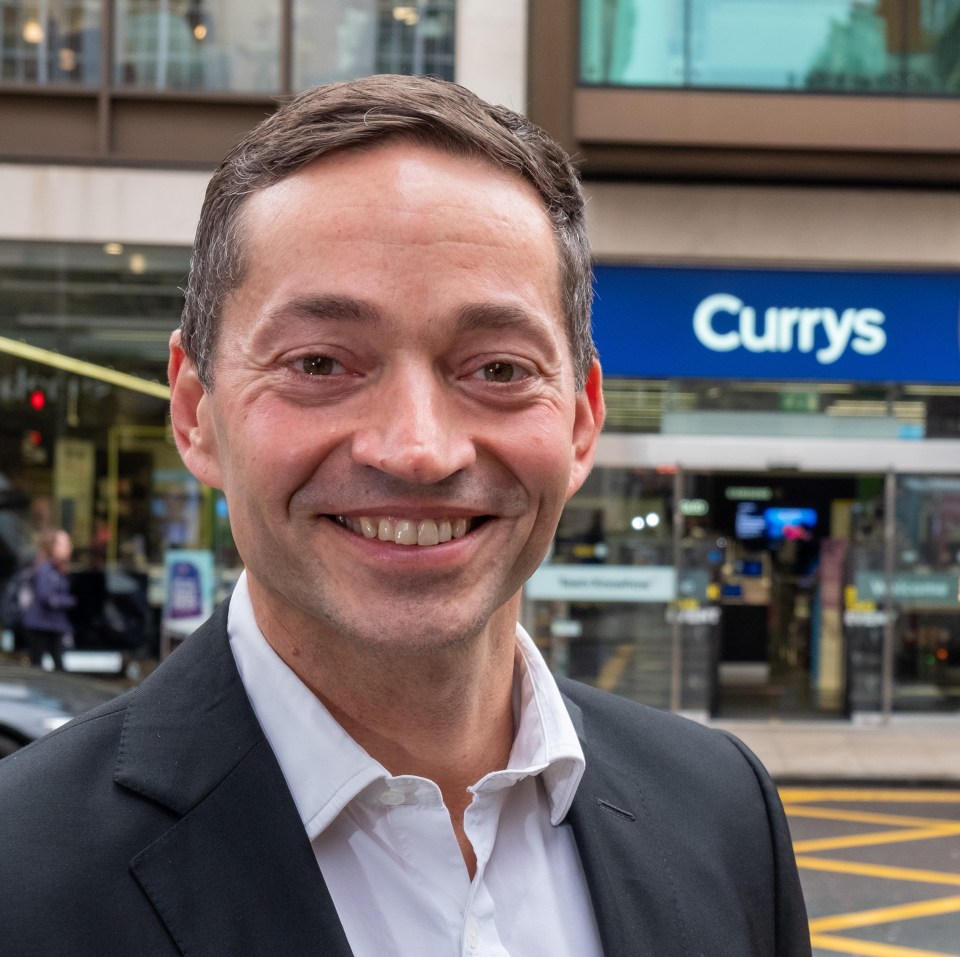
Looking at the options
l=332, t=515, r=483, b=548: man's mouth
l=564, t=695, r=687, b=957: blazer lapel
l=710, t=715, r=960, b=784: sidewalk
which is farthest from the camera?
l=710, t=715, r=960, b=784: sidewalk

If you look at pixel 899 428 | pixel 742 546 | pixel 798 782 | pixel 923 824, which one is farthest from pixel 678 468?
pixel 923 824

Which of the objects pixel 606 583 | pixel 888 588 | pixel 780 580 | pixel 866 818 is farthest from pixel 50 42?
pixel 866 818

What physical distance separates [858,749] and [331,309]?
11.5 metres

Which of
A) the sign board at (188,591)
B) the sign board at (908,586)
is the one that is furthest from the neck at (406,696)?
the sign board at (908,586)

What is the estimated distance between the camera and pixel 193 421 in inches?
67.6

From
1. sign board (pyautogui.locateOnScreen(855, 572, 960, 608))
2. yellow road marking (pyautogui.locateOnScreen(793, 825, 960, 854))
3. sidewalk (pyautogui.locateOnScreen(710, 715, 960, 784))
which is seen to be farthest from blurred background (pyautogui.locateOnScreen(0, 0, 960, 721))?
yellow road marking (pyautogui.locateOnScreen(793, 825, 960, 854))

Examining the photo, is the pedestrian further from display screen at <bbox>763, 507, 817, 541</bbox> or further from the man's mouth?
the man's mouth

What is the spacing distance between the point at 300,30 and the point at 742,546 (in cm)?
654

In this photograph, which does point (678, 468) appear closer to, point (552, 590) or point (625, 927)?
point (552, 590)

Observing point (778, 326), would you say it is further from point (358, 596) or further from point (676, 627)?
point (358, 596)

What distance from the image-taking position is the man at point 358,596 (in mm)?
1420

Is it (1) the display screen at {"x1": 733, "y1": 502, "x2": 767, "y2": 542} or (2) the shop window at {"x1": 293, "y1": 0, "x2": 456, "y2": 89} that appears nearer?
(2) the shop window at {"x1": 293, "y1": 0, "x2": 456, "y2": 89}

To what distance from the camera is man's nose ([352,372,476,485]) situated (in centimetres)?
142

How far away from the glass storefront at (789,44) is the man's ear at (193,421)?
1076cm
